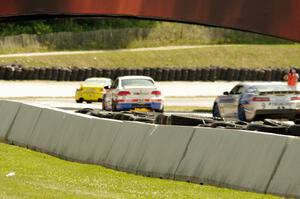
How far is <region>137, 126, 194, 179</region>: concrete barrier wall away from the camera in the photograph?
15055 millimetres

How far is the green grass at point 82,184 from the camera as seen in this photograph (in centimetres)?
1255

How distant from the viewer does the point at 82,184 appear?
45.9ft

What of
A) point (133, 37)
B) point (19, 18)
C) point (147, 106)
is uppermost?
point (19, 18)

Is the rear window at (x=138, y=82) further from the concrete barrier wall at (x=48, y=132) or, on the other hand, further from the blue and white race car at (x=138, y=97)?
the concrete barrier wall at (x=48, y=132)

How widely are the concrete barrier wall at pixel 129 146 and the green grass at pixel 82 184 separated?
0.22 metres

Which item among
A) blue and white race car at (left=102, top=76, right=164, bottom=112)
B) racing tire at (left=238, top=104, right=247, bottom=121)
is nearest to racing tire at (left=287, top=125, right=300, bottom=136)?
racing tire at (left=238, top=104, right=247, bottom=121)

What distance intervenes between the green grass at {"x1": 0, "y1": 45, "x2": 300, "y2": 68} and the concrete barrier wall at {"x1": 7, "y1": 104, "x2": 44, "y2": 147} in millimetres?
45654

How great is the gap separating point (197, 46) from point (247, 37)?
6161 mm

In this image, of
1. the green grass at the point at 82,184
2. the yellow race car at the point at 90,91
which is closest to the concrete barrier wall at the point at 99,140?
the green grass at the point at 82,184

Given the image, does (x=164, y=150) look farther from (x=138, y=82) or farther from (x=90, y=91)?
(x=90, y=91)

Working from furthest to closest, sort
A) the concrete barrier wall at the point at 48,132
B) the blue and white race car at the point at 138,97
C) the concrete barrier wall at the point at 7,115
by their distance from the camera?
1. the blue and white race car at the point at 138,97
2. the concrete barrier wall at the point at 7,115
3. the concrete barrier wall at the point at 48,132

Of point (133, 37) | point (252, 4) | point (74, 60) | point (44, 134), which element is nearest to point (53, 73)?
point (74, 60)

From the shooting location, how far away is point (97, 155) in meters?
17.3

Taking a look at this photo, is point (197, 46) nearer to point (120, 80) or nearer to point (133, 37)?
point (133, 37)
